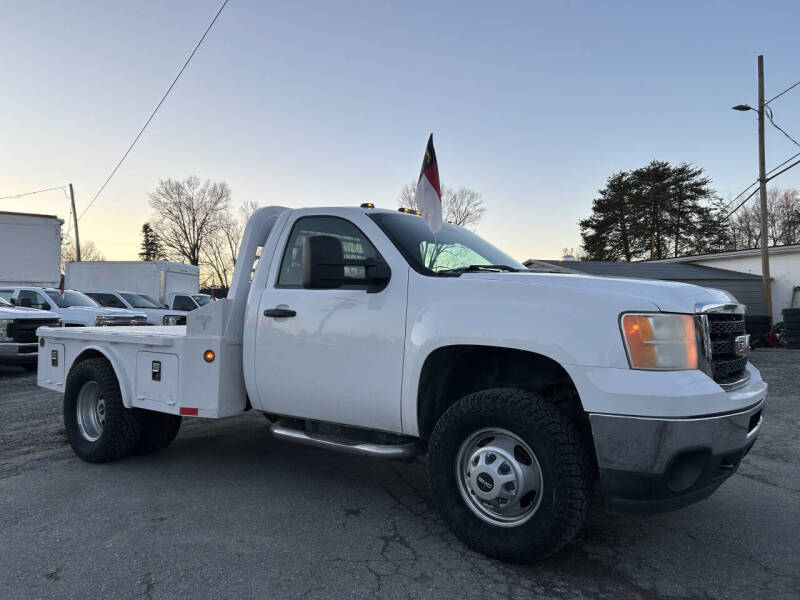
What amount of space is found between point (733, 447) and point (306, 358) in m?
2.47

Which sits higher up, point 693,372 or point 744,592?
point 693,372

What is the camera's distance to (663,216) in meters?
43.9

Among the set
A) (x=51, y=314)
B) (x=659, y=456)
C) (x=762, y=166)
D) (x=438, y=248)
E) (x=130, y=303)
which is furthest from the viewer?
(x=130, y=303)

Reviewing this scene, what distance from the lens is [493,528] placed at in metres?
3.03

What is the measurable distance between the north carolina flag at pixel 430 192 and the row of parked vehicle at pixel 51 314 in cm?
447

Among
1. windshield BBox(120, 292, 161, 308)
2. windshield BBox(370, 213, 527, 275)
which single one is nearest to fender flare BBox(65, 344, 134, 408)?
windshield BBox(370, 213, 527, 275)

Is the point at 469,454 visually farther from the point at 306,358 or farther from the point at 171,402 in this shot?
the point at 171,402

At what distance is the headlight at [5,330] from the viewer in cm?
1088

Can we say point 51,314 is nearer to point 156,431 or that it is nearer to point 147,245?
point 156,431

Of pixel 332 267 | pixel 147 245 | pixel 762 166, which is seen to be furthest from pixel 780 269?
pixel 147 245

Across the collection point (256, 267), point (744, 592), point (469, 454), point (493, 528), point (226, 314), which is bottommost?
point (744, 592)

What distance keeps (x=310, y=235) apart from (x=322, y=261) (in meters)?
0.77

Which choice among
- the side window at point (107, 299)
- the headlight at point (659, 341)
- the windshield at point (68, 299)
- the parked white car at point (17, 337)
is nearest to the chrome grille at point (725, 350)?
the headlight at point (659, 341)

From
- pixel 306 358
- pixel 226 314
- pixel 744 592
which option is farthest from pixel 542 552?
pixel 226 314
